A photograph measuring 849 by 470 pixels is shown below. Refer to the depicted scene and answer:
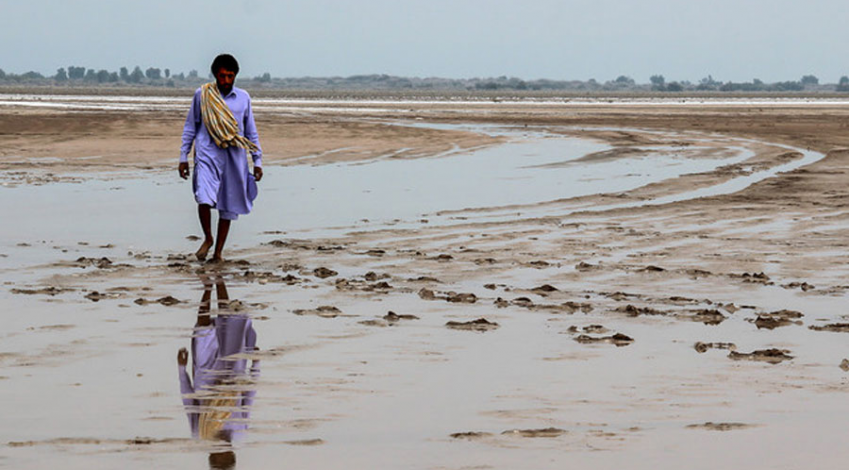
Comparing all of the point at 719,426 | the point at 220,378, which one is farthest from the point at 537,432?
the point at 220,378

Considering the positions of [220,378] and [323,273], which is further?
[323,273]

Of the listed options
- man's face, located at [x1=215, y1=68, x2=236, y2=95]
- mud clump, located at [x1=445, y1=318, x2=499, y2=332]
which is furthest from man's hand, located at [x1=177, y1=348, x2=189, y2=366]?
man's face, located at [x1=215, y1=68, x2=236, y2=95]

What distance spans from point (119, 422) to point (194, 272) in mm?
5121

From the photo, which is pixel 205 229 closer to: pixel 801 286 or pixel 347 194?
pixel 801 286

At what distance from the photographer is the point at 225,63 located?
11438 mm

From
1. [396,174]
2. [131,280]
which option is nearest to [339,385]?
[131,280]

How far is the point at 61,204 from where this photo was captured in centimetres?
1661

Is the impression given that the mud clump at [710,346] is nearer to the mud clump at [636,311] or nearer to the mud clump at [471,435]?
the mud clump at [636,311]

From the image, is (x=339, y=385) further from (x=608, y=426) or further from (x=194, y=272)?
(x=194, y=272)

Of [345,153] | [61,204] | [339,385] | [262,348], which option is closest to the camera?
[339,385]

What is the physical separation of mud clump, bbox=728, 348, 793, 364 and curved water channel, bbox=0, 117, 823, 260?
631cm

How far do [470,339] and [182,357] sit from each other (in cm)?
162

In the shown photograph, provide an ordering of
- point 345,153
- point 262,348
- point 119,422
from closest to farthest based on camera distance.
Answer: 1. point 119,422
2. point 262,348
3. point 345,153

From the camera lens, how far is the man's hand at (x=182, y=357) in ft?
23.8
